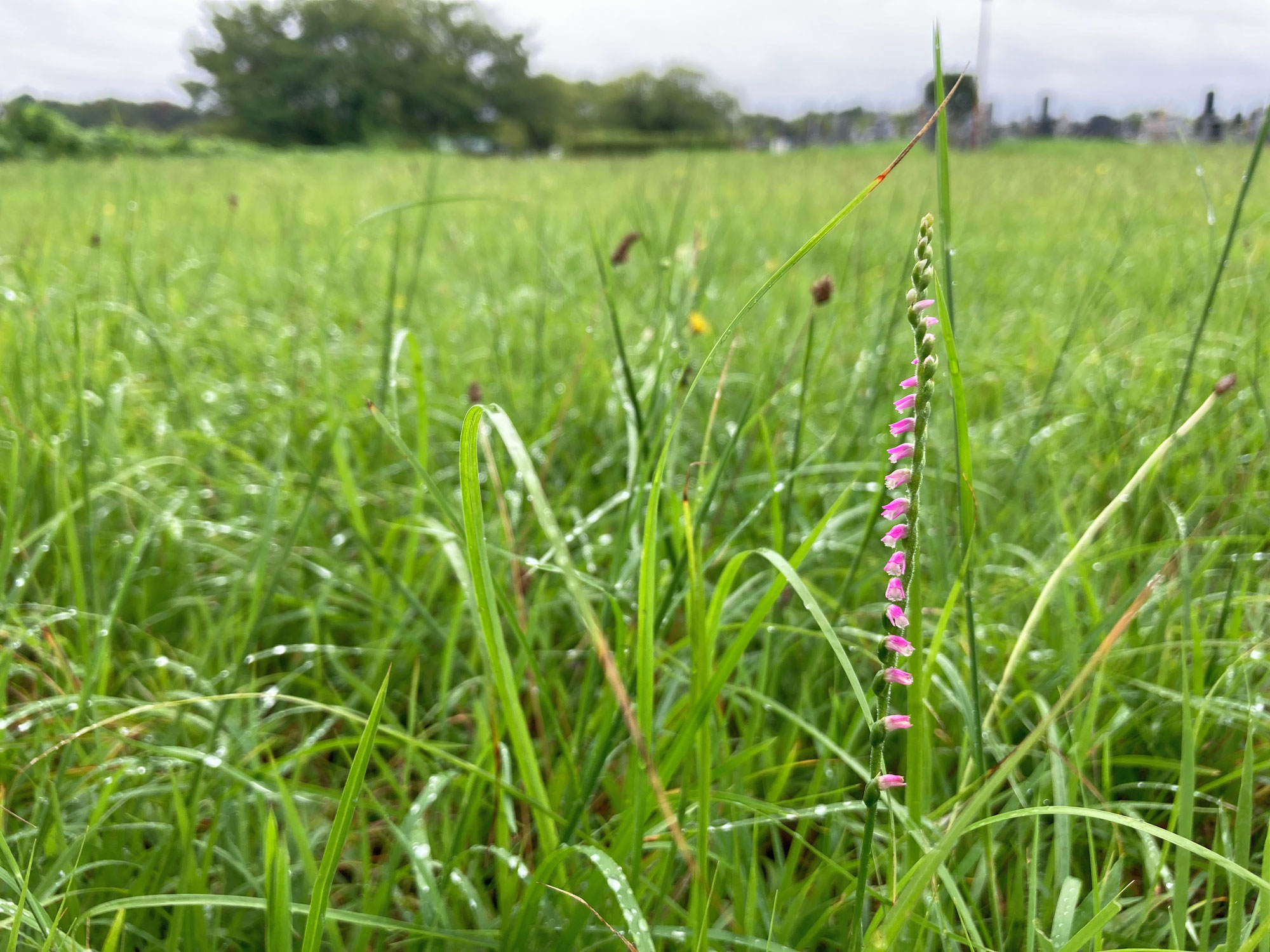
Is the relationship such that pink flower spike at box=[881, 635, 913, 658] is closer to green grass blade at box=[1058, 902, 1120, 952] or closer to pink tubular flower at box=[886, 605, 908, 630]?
pink tubular flower at box=[886, 605, 908, 630]

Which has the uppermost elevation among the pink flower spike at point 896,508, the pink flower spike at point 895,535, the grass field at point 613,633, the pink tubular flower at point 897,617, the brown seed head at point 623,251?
the brown seed head at point 623,251

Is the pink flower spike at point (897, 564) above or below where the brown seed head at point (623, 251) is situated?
below

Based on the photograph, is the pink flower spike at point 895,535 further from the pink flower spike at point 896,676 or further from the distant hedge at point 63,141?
the distant hedge at point 63,141

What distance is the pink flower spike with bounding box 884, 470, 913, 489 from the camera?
1.50 ft

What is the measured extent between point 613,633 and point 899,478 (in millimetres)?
717

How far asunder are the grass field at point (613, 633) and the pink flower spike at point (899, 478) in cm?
12

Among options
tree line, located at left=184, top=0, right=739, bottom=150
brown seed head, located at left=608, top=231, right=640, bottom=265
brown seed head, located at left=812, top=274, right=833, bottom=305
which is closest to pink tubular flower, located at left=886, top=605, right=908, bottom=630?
brown seed head, located at left=812, top=274, right=833, bottom=305

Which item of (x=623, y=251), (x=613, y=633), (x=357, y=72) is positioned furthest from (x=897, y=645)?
(x=357, y=72)

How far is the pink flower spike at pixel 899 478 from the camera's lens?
46 centimetres

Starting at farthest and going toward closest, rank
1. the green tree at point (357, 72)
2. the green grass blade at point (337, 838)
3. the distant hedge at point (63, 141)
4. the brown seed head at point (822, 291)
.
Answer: the green tree at point (357, 72)
the distant hedge at point (63, 141)
the brown seed head at point (822, 291)
the green grass blade at point (337, 838)

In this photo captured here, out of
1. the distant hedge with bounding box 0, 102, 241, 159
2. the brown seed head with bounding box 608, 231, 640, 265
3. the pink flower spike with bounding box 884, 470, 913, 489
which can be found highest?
the distant hedge with bounding box 0, 102, 241, 159

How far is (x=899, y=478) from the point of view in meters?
0.46

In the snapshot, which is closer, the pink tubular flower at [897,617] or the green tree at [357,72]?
the pink tubular flower at [897,617]

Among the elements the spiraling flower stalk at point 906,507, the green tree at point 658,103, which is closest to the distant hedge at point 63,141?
the spiraling flower stalk at point 906,507
